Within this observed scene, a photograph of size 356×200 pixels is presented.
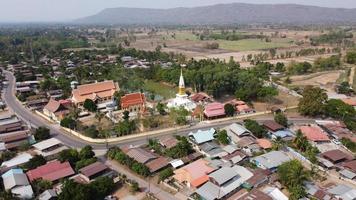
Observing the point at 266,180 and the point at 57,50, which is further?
the point at 57,50

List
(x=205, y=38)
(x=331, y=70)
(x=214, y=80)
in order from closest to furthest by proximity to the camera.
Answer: (x=214, y=80)
(x=331, y=70)
(x=205, y=38)

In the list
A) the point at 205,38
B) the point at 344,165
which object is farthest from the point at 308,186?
the point at 205,38

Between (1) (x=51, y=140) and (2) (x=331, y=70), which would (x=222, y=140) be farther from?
(2) (x=331, y=70)

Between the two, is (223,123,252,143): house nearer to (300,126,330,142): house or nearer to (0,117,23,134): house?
(300,126,330,142): house

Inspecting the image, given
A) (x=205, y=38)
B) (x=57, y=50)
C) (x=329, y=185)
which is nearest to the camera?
(x=329, y=185)

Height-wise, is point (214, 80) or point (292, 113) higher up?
point (214, 80)

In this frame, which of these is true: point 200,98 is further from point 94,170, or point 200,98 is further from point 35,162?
point 35,162

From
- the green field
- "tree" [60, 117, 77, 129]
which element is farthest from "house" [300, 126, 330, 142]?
the green field
